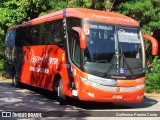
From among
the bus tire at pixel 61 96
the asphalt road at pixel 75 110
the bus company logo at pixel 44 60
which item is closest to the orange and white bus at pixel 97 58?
the bus tire at pixel 61 96

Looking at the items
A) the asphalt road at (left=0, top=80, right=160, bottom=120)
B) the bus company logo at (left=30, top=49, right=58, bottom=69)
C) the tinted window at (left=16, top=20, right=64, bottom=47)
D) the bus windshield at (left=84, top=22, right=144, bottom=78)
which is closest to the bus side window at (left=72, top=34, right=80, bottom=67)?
the bus windshield at (left=84, top=22, right=144, bottom=78)

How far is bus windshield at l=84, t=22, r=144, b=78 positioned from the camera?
45.0 feet

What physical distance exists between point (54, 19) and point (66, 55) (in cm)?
254

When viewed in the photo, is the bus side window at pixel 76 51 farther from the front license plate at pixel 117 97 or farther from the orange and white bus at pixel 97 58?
the front license plate at pixel 117 97

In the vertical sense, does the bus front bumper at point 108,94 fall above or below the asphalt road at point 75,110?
above

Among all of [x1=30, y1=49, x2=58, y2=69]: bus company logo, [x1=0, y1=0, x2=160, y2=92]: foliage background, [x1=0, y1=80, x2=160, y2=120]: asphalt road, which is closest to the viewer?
[x1=0, y1=80, x2=160, y2=120]: asphalt road

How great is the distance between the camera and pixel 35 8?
30984 millimetres

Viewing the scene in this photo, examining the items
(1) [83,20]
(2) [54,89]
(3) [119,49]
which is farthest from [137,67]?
(2) [54,89]

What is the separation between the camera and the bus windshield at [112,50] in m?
13.7

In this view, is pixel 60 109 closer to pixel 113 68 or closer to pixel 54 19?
pixel 113 68

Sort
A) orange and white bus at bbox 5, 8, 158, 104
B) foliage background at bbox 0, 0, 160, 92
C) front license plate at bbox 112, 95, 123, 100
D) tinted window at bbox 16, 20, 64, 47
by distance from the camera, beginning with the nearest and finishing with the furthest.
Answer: orange and white bus at bbox 5, 8, 158, 104, front license plate at bbox 112, 95, 123, 100, tinted window at bbox 16, 20, 64, 47, foliage background at bbox 0, 0, 160, 92

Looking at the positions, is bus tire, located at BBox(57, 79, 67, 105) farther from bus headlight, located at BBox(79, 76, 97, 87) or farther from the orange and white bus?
bus headlight, located at BBox(79, 76, 97, 87)

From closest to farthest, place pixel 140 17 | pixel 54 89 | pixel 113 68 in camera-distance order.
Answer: pixel 113 68 → pixel 54 89 → pixel 140 17

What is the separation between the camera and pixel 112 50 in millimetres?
13992
